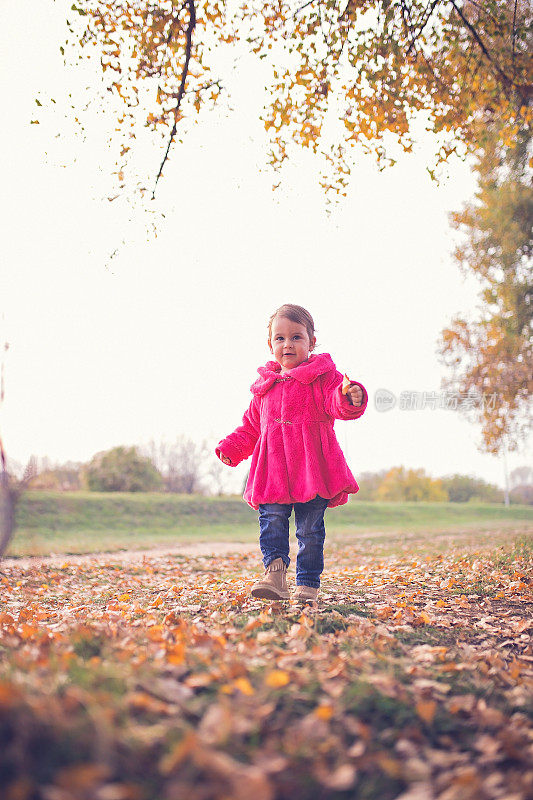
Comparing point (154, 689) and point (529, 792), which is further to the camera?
point (154, 689)

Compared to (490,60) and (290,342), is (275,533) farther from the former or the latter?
(490,60)

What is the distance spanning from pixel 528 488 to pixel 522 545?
43.1 meters

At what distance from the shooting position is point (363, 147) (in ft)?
24.0

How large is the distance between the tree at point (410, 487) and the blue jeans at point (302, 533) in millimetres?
34606

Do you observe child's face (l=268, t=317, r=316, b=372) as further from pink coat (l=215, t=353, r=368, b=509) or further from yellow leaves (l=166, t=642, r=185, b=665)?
yellow leaves (l=166, t=642, r=185, b=665)

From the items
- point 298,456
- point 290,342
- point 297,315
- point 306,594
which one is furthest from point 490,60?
point 306,594

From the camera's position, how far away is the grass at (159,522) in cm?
1349

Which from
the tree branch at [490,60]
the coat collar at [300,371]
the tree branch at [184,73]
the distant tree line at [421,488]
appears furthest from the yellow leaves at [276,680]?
the distant tree line at [421,488]

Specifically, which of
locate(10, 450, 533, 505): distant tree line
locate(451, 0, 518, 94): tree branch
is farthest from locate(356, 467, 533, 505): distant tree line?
locate(451, 0, 518, 94): tree branch

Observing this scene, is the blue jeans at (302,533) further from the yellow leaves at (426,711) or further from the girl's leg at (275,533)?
the yellow leaves at (426,711)

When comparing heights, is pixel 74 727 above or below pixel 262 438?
below

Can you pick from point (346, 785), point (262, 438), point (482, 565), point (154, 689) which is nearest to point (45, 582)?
point (262, 438)

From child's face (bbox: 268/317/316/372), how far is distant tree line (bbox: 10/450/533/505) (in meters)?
1.81

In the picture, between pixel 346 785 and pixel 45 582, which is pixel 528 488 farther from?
pixel 346 785
